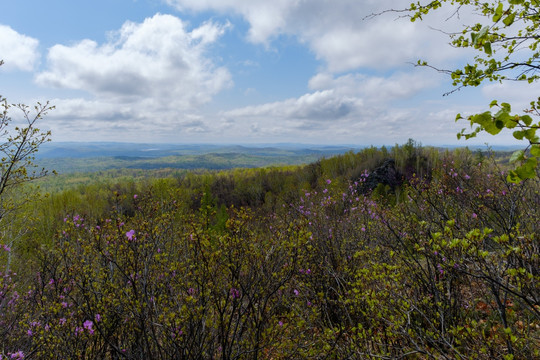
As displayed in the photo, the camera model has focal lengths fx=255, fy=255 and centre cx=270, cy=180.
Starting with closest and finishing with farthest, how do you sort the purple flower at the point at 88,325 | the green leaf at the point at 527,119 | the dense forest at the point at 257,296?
the green leaf at the point at 527,119 < the dense forest at the point at 257,296 < the purple flower at the point at 88,325

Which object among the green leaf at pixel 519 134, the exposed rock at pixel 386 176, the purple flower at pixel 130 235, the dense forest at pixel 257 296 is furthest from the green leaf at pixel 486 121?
the exposed rock at pixel 386 176

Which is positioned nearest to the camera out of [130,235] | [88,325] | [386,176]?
[130,235]

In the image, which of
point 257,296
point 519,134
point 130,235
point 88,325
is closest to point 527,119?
point 519,134

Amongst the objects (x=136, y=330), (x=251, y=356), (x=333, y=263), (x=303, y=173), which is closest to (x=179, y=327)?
(x=136, y=330)

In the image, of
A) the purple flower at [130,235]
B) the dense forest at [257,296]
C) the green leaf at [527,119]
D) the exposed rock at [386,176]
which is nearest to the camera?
the green leaf at [527,119]

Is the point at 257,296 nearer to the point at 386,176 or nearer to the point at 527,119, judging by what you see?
the point at 527,119

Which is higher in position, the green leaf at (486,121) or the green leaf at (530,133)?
the green leaf at (486,121)

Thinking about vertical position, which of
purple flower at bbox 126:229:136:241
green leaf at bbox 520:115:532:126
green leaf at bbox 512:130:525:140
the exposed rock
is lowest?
the exposed rock

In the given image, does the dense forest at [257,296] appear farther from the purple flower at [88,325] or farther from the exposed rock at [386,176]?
the exposed rock at [386,176]

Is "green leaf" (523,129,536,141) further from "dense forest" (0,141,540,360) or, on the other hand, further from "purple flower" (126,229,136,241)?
"purple flower" (126,229,136,241)

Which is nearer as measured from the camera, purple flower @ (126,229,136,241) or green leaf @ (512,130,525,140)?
green leaf @ (512,130,525,140)

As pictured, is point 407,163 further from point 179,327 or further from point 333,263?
point 179,327

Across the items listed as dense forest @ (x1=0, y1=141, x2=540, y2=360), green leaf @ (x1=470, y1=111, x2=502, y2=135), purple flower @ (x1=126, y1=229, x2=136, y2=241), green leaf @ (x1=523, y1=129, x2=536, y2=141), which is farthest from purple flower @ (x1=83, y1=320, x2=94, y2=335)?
green leaf @ (x1=523, y1=129, x2=536, y2=141)

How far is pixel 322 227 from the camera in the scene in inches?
291
